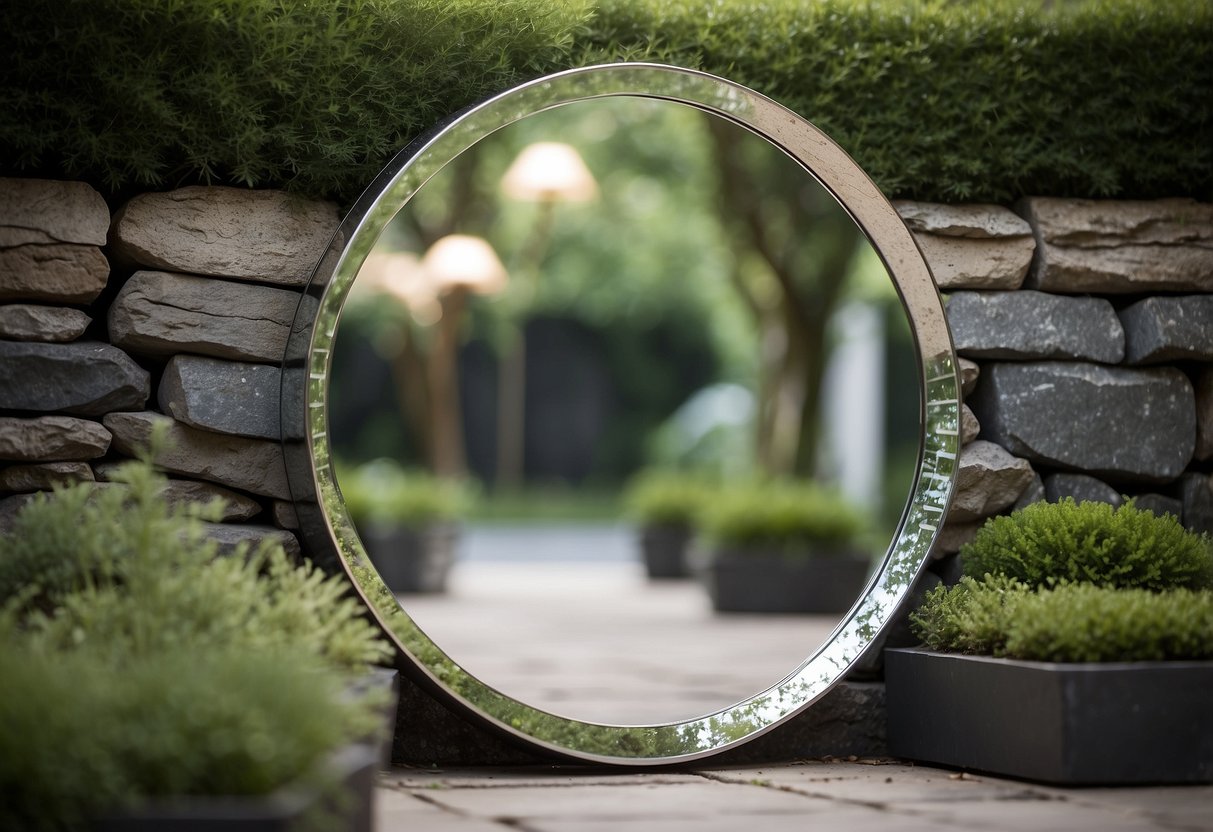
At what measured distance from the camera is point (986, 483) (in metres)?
3.58

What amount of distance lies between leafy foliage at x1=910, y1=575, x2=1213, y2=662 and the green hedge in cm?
122

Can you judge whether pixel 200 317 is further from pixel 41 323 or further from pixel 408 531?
pixel 408 531

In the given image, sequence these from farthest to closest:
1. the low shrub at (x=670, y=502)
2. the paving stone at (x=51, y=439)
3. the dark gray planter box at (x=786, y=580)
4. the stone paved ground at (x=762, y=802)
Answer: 1. the low shrub at (x=670, y=502)
2. the dark gray planter box at (x=786, y=580)
3. the paving stone at (x=51, y=439)
4. the stone paved ground at (x=762, y=802)

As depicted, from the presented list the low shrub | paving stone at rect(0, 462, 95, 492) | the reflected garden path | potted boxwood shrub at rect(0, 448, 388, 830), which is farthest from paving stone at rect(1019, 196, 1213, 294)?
the low shrub

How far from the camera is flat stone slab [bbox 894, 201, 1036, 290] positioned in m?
3.66

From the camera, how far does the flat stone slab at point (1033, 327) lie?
3.65 meters

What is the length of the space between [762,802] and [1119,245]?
6.36 feet

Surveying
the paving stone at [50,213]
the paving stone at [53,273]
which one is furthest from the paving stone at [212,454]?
the paving stone at [50,213]

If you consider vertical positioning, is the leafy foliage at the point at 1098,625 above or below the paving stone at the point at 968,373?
below

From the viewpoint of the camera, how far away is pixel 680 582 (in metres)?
10.1

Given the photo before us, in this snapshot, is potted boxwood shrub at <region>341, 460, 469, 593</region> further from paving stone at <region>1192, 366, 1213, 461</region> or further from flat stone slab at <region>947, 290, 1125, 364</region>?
paving stone at <region>1192, 366, 1213, 461</region>

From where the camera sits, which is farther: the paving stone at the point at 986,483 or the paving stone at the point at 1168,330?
the paving stone at the point at 1168,330

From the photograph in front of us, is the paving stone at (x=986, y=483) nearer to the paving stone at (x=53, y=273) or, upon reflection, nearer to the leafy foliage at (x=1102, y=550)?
the leafy foliage at (x=1102, y=550)

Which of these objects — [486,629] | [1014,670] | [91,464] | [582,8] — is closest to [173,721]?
[91,464]
